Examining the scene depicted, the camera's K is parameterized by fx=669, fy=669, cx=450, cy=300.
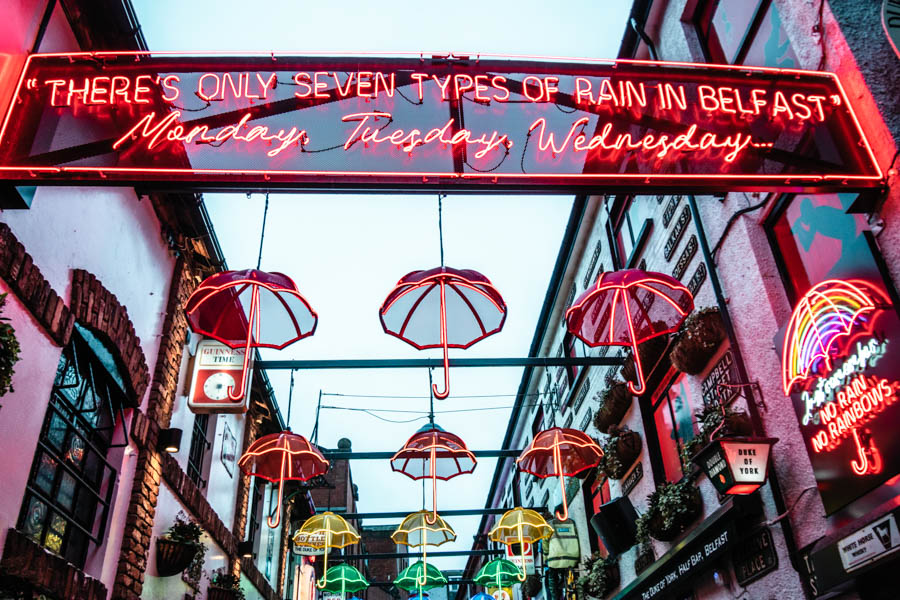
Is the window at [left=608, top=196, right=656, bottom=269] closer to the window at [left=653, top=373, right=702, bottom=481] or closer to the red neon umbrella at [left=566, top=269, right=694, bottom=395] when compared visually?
the window at [left=653, top=373, right=702, bottom=481]

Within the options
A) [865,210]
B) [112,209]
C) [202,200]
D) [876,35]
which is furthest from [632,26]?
[112,209]

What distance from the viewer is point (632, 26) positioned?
34.5 ft

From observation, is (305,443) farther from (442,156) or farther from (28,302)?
(442,156)

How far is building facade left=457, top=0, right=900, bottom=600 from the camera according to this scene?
5.34 meters

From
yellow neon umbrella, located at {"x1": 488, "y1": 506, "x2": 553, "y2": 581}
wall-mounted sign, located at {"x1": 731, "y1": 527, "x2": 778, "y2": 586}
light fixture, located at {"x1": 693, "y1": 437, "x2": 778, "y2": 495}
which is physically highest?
yellow neon umbrella, located at {"x1": 488, "y1": 506, "x2": 553, "y2": 581}

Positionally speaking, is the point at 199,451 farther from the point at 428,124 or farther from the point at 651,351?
the point at 428,124

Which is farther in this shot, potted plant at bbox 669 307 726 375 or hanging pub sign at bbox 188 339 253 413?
hanging pub sign at bbox 188 339 253 413

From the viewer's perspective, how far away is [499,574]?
53.2 ft

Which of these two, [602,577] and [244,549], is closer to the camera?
[602,577]

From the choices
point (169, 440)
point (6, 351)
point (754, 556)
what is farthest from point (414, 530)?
point (6, 351)

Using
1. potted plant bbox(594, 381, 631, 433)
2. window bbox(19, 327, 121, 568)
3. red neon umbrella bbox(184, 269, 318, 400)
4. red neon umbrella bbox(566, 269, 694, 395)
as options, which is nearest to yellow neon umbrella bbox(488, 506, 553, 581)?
potted plant bbox(594, 381, 631, 433)

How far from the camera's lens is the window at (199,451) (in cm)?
1134

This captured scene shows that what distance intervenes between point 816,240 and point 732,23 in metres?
3.42

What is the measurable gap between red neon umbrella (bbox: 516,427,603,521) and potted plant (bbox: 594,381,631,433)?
5.52ft
